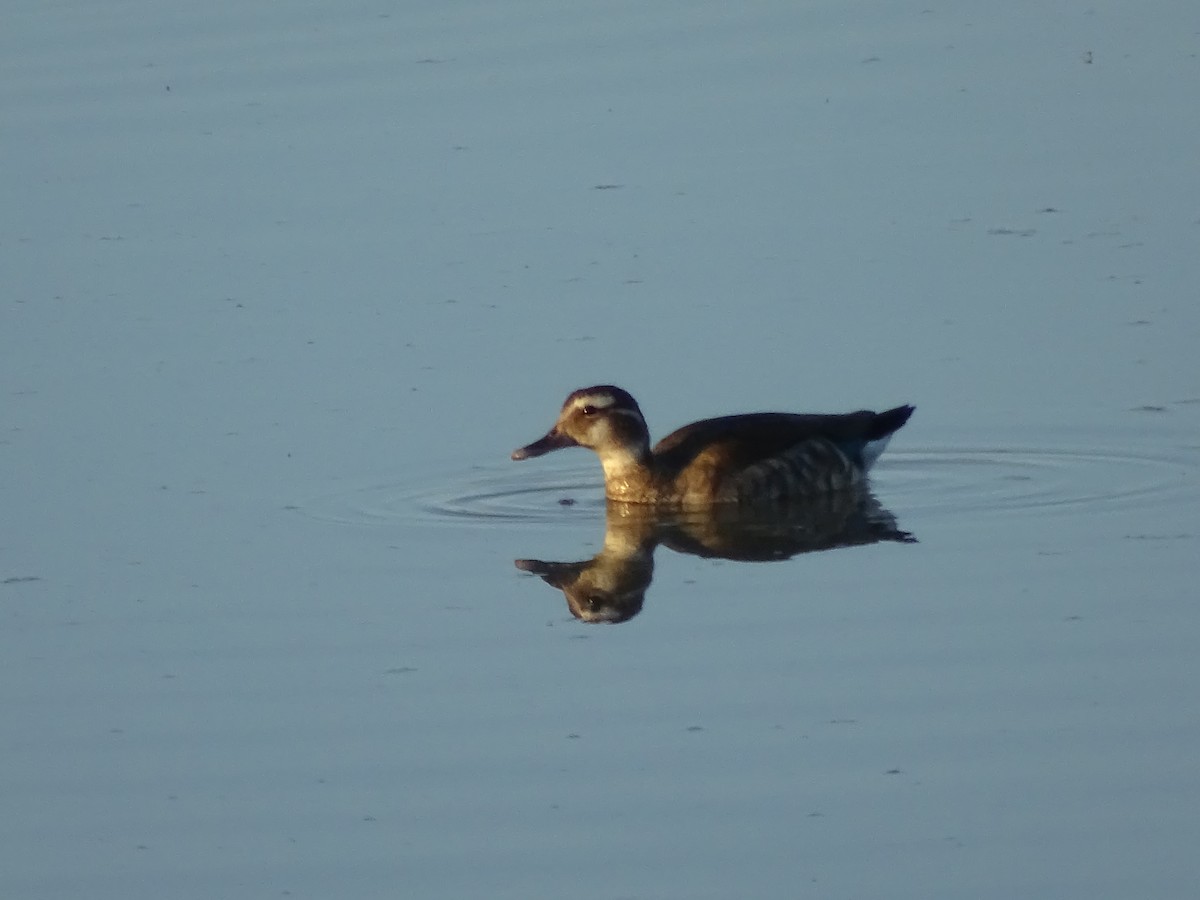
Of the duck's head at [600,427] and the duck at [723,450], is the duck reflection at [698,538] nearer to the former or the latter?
the duck at [723,450]

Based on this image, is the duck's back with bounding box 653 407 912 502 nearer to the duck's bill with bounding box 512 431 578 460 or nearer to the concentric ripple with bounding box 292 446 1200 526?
the concentric ripple with bounding box 292 446 1200 526

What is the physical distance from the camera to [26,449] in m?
13.5

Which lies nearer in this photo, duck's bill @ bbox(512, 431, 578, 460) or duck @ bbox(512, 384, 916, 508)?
duck @ bbox(512, 384, 916, 508)

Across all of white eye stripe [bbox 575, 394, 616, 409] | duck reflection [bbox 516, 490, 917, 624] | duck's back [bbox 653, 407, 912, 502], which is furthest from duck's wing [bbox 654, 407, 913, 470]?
white eye stripe [bbox 575, 394, 616, 409]

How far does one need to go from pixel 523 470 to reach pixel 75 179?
228 inches

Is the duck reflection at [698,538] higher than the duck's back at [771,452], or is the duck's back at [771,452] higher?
the duck's back at [771,452]

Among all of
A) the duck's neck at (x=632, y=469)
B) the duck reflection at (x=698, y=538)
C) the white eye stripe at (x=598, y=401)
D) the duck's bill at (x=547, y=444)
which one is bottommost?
the duck reflection at (x=698, y=538)

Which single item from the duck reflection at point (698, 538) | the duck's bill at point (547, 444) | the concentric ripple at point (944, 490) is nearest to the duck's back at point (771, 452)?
the duck reflection at point (698, 538)

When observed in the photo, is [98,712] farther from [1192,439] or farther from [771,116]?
[771,116]

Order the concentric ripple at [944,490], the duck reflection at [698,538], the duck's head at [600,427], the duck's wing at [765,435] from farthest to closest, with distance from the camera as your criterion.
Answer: the duck's head at [600,427]
the duck's wing at [765,435]
the concentric ripple at [944,490]
the duck reflection at [698,538]

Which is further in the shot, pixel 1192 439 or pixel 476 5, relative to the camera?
pixel 476 5

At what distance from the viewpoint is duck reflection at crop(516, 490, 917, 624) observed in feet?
37.6

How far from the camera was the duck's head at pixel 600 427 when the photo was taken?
13.2m

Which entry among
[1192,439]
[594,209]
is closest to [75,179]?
[594,209]
